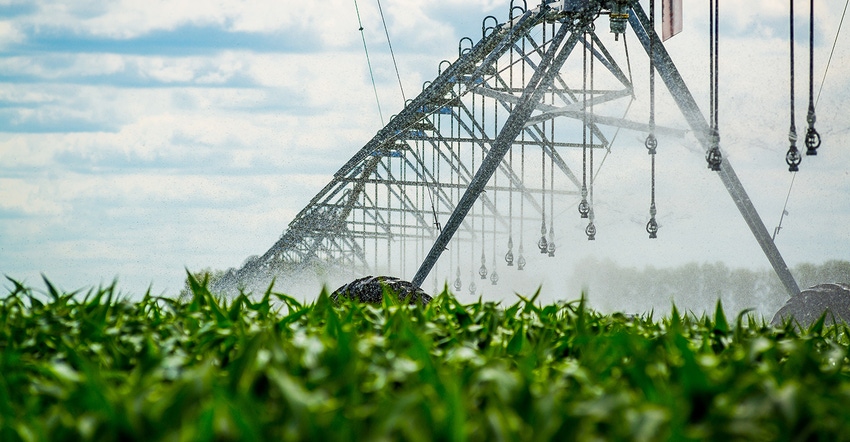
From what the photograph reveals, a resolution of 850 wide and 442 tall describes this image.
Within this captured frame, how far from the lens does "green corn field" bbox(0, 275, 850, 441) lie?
1.43 metres

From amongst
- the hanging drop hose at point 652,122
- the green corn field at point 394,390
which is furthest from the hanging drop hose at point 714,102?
the green corn field at point 394,390

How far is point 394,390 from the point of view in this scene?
188 centimetres

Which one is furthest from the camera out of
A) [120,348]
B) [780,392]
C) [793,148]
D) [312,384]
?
[793,148]

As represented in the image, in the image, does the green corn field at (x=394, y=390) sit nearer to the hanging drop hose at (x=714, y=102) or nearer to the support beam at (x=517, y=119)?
the hanging drop hose at (x=714, y=102)

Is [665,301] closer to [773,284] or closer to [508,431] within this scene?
[773,284]

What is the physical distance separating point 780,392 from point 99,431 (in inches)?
42.7

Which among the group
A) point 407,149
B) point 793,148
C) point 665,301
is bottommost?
point 665,301

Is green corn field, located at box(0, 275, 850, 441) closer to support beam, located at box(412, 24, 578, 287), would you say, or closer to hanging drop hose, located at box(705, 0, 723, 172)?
hanging drop hose, located at box(705, 0, 723, 172)

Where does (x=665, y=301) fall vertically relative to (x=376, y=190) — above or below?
below

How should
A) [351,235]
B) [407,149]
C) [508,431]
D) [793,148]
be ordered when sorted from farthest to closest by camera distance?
[351,235] < [407,149] < [793,148] < [508,431]

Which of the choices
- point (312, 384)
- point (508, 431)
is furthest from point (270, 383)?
point (508, 431)

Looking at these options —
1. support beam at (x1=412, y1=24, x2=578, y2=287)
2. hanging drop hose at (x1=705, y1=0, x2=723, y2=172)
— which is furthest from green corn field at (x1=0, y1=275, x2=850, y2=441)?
support beam at (x1=412, y1=24, x2=578, y2=287)

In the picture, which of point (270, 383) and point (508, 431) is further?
point (270, 383)

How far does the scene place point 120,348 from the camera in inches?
94.6
